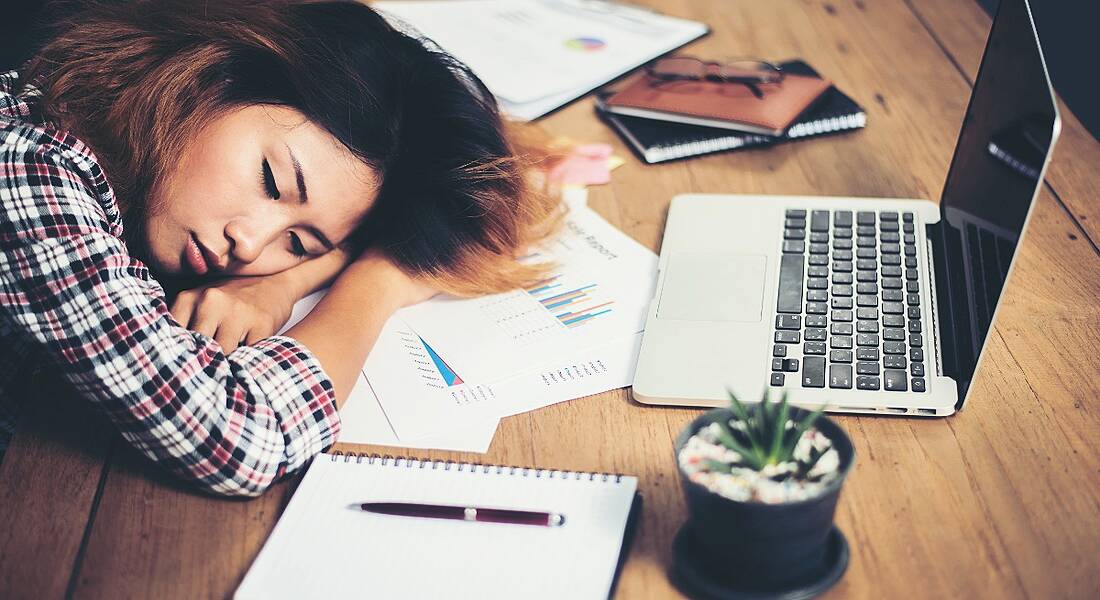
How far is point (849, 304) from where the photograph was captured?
0.90m

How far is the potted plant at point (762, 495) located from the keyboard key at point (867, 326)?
0.80 feet

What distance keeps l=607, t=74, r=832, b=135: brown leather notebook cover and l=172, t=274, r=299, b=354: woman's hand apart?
0.55 m

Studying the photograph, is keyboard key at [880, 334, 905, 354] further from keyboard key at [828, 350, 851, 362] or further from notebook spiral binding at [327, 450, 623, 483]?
notebook spiral binding at [327, 450, 623, 483]

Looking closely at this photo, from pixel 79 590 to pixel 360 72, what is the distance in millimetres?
621

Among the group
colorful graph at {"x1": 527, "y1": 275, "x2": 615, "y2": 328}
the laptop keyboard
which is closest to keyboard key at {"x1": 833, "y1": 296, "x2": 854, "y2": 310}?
the laptop keyboard

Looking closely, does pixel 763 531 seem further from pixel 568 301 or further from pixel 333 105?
pixel 333 105

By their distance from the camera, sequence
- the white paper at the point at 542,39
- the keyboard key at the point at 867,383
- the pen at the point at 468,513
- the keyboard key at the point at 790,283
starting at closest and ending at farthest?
the pen at the point at 468,513 → the keyboard key at the point at 867,383 → the keyboard key at the point at 790,283 → the white paper at the point at 542,39

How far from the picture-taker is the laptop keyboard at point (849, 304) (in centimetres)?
82

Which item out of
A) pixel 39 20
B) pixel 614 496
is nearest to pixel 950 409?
pixel 614 496

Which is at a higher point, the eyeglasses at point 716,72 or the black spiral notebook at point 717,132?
the eyeglasses at point 716,72

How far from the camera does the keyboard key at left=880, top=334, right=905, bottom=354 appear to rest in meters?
0.83

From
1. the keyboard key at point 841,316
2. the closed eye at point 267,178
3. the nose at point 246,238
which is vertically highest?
the closed eye at point 267,178

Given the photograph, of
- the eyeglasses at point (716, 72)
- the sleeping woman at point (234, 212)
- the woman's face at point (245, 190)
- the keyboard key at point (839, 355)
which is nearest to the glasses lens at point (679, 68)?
the eyeglasses at point (716, 72)

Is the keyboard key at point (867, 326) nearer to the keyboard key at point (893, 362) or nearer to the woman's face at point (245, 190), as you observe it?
the keyboard key at point (893, 362)
